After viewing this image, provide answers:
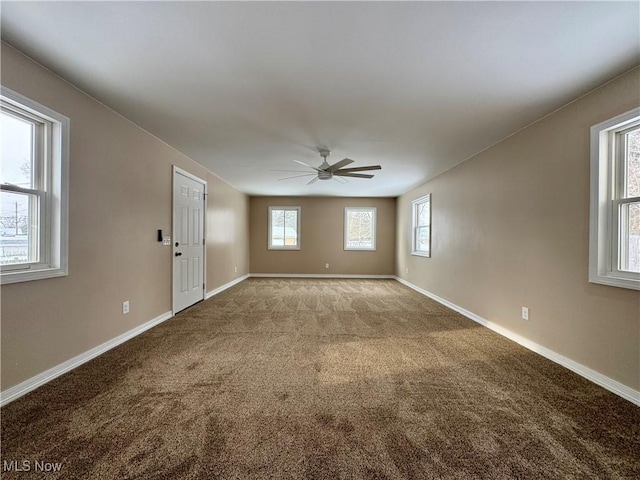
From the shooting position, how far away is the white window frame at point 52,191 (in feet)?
7.36

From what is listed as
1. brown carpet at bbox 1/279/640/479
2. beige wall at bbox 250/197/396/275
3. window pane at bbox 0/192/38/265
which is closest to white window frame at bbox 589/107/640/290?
brown carpet at bbox 1/279/640/479

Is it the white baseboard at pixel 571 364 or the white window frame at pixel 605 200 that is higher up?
the white window frame at pixel 605 200

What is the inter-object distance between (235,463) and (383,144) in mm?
3529


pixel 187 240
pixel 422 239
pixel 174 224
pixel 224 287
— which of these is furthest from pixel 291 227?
pixel 174 224

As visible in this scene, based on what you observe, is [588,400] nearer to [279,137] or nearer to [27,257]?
[279,137]

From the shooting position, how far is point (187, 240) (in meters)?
4.53

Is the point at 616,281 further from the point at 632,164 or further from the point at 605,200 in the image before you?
the point at 632,164

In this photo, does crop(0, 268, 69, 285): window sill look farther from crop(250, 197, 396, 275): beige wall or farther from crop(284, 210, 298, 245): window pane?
crop(284, 210, 298, 245): window pane

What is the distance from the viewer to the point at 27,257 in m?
2.18

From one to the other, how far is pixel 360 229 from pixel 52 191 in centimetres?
692

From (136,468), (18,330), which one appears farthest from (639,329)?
(18,330)

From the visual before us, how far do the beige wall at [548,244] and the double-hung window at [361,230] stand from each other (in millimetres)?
3867

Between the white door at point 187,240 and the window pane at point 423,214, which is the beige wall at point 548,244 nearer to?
the window pane at point 423,214

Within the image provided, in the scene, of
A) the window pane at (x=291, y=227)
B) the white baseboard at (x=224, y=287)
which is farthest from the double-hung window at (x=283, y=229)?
the white baseboard at (x=224, y=287)
